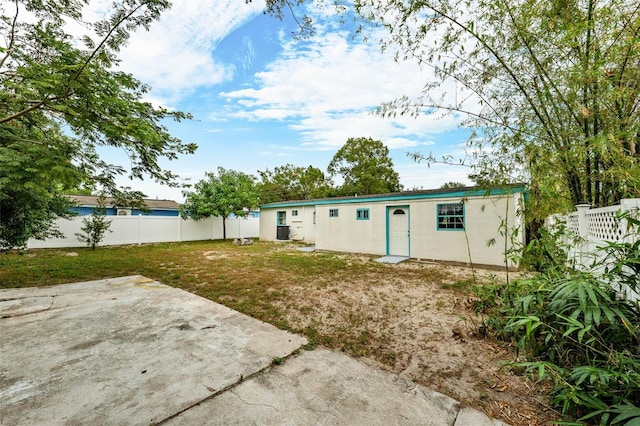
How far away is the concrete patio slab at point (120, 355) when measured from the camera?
1.78 meters

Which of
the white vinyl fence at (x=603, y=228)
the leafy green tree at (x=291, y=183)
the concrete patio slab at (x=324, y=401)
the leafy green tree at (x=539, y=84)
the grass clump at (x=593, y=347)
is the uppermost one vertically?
the leafy green tree at (x=291, y=183)

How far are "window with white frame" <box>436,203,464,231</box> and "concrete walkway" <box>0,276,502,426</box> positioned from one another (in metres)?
6.40

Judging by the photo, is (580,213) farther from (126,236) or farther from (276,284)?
(126,236)

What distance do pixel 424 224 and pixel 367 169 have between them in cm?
1610

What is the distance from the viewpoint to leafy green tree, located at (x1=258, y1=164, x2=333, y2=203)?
1071 inches

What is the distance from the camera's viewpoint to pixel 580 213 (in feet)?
9.99

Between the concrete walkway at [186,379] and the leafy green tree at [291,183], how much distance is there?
77.8 ft

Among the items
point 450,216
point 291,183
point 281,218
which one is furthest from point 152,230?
point 291,183

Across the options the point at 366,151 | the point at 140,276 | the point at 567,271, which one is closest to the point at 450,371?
the point at 567,271

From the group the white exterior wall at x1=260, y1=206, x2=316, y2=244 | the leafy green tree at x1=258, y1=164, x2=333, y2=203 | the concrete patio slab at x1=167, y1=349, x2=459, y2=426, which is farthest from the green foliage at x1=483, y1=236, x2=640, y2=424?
the leafy green tree at x1=258, y1=164, x2=333, y2=203

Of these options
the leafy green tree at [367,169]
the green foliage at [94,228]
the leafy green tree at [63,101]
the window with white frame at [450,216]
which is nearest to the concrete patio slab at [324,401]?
the leafy green tree at [63,101]

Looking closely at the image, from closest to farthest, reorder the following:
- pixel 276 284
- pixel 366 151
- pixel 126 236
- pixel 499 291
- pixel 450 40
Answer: pixel 450 40, pixel 499 291, pixel 276 284, pixel 126 236, pixel 366 151

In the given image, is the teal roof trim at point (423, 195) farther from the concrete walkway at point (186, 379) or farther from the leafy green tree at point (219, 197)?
the leafy green tree at point (219, 197)

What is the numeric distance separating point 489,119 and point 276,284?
4546 millimetres
